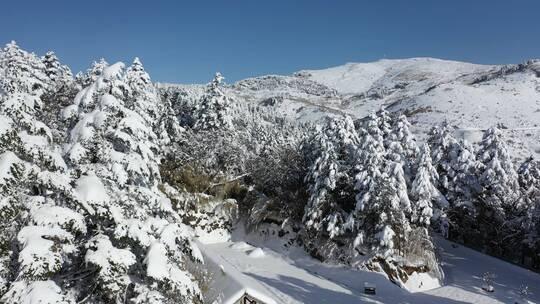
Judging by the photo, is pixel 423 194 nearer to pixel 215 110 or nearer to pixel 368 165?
pixel 368 165

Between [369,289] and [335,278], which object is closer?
[369,289]

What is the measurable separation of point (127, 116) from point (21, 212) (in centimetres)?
370

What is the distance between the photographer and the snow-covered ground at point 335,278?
22.4 meters

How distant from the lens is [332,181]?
28641 millimetres

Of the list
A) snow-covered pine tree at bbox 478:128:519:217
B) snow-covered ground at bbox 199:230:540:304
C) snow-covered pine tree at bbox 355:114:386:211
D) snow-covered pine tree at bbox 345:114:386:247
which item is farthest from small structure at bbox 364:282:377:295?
snow-covered pine tree at bbox 478:128:519:217

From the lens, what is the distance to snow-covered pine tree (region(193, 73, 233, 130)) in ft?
145

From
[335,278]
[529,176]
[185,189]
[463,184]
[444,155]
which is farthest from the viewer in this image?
[444,155]

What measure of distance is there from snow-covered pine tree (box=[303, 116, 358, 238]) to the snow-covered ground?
9.33ft

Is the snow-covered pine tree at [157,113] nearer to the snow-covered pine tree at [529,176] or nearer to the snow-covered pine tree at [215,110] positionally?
the snow-covered pine tree at [215,110]

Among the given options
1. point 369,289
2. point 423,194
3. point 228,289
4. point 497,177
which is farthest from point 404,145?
point 228,289

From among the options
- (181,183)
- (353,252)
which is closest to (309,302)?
(353,252)

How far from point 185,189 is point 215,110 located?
45.4ft

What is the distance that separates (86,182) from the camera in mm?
10523

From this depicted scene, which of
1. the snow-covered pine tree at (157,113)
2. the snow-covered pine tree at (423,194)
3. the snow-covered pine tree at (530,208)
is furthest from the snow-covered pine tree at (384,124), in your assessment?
the snow-covered pine tree at (157,113)
